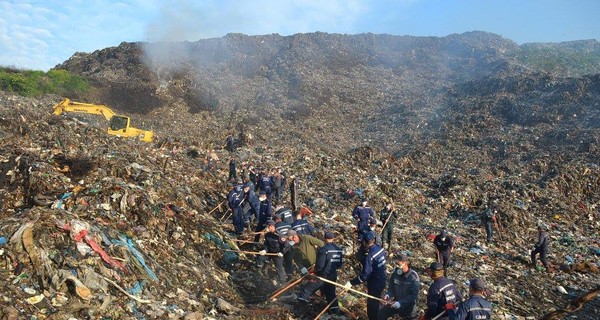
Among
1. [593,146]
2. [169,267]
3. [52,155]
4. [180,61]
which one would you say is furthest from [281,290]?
[180,61]

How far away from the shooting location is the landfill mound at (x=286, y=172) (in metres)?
6.11

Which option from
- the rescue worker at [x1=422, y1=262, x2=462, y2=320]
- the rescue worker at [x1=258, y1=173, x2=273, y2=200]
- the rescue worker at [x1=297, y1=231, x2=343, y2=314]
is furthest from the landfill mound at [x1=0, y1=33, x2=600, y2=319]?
the rescue worker at [x1=422, y1=262, x2=462, y2=320]

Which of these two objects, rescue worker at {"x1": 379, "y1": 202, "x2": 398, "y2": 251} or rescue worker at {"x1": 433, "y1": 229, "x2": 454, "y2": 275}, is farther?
rescue worker at {"x1": 379, "y1": 202, "x2": 398, "y2": 251}

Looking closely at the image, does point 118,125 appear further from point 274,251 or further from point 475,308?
point 475,308

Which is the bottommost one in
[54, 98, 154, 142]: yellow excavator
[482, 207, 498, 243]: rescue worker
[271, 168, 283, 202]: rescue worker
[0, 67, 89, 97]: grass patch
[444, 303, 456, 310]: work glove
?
[482, 207, 498, 243]: rescue worker

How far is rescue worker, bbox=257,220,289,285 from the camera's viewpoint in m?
7.68

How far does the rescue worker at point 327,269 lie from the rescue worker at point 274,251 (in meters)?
0.89

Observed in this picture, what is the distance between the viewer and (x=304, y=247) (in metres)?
7.49

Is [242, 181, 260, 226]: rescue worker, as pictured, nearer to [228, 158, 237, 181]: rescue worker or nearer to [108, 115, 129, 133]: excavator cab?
[228, 158, 237, 181]: rescue worker

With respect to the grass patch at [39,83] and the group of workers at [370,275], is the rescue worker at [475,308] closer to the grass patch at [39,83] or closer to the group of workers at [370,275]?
the group of workers at [370,275]

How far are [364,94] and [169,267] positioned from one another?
33.1 m

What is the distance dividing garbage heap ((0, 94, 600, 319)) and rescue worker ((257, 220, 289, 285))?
32 cm

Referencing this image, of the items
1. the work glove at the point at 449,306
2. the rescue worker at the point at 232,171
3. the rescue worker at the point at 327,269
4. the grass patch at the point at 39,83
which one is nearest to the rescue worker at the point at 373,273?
the rescue worker at the point at 327,269

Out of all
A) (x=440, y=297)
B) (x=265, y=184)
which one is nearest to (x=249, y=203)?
(x=265, y=184)
